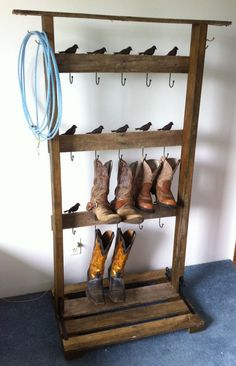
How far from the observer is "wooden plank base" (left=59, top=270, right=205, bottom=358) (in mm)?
1827

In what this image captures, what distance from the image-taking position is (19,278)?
221cm

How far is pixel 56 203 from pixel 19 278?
698 mm

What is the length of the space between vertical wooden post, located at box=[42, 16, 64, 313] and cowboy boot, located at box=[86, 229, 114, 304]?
0.16m

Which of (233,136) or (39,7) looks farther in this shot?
(233,136)

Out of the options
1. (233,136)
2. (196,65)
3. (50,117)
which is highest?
(196,65)

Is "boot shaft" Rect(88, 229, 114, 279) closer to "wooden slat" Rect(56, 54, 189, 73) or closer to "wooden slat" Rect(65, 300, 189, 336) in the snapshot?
"wooden slat" Rect(65, 300, 189, 336)

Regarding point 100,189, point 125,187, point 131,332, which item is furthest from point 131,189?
point 131,332

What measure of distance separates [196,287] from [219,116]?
107cm

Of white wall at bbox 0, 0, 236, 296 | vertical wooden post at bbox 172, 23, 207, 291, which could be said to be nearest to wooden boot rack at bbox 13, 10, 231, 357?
vertical wooden post at bbox 172, 23, 207, 291

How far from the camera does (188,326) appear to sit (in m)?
1.95

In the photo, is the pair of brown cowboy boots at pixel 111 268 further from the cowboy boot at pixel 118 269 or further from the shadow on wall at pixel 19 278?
the shadow on wall at pixel 19 278

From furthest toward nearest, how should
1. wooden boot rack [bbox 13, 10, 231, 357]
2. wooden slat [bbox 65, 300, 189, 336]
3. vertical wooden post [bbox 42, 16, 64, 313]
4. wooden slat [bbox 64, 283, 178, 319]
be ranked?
wooden slat [bbox 64, 283, 178, 319], wooden slat [bbox 65, 300, 189, 336], wooden boot rack [bbox 13, 10, 231, 357], vertical wooden post [bbox 42, 16, 64, 313]

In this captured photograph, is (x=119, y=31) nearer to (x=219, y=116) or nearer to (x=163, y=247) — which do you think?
(x=219, y=116)

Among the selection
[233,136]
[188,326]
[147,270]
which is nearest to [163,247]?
[147,270]
